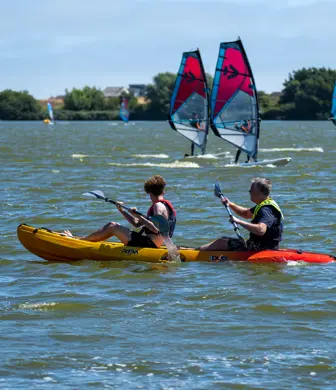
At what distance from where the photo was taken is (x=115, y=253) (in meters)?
10.9

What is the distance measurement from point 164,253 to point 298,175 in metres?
13.9

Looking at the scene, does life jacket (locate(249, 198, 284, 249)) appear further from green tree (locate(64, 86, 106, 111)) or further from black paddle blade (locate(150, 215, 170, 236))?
green tree (locate(64, 86, 106, 111))

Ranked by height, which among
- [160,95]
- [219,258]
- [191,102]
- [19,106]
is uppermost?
[160,95]

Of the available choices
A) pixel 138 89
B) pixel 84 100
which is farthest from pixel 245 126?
pixel 138 89

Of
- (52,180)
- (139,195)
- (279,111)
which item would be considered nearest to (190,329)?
(139,195)

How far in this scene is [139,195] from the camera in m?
19.5

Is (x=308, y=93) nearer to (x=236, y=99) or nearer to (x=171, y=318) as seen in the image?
(x=236, y=99)

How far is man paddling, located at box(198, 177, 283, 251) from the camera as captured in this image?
406 inches

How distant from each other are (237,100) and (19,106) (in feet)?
Answer: 345

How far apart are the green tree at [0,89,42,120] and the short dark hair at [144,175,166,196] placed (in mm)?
114573

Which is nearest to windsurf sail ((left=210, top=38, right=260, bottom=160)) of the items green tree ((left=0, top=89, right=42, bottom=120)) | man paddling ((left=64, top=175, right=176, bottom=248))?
man paddling ((left=64, top=175, right=176, bottom=248))

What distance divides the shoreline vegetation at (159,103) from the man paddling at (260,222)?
97925 millimetres

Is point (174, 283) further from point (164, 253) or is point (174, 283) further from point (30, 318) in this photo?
point (30, 318)

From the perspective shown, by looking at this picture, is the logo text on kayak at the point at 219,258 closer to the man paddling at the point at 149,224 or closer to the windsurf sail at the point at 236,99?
the man paddling at the point at 149,224
